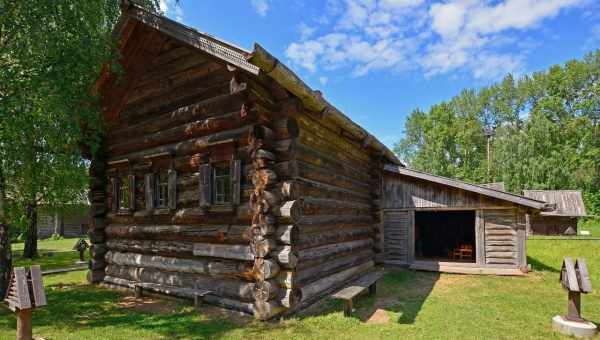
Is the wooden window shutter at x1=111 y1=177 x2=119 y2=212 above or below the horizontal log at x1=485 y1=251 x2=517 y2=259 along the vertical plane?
above

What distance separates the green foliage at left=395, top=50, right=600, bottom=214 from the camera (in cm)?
3406

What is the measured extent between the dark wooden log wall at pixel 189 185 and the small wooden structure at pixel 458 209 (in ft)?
24.5

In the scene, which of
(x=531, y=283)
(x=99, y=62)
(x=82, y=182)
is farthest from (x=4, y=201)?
(x=531, y=283)

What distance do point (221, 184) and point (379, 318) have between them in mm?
4415

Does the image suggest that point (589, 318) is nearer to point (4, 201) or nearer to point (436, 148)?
point (4, 201)

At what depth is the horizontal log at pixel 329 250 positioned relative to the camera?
7.25 metres

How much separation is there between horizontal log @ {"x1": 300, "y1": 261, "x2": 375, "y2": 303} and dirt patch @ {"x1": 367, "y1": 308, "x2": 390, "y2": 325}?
4.35 feet

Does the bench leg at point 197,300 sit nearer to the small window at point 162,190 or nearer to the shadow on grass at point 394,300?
the shadow on grass at point 394,300

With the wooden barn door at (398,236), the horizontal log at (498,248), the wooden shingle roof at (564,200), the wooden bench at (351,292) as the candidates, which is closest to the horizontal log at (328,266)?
the wooden bench at (351,292)

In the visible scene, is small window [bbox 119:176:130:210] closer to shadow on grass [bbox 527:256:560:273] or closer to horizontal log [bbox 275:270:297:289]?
horizontal log [bbox 275:270:297:289]

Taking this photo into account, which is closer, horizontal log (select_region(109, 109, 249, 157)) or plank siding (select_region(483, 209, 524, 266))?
horizontal log (select_region(109, 109, 249, 157))

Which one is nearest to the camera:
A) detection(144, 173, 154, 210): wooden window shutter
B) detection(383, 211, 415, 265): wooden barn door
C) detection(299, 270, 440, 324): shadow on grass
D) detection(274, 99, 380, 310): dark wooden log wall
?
detection(274, 99, 380, 310): dark wooden log wall

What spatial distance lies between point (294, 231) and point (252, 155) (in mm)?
1724

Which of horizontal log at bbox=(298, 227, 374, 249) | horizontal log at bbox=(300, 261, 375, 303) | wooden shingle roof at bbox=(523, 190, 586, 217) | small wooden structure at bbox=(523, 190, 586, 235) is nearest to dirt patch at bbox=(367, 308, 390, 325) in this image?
horizontal log at bbox=(300, 261, 375, 303)
